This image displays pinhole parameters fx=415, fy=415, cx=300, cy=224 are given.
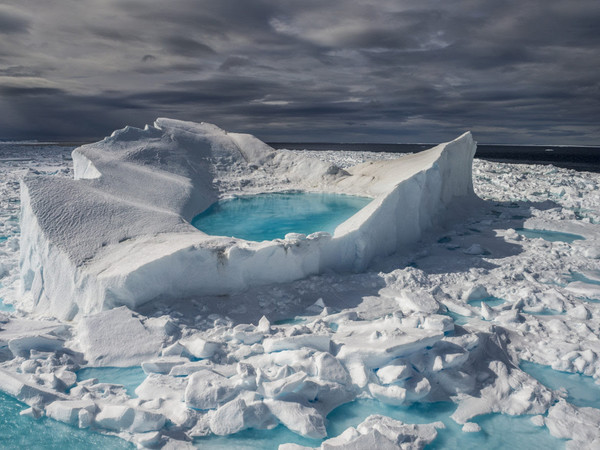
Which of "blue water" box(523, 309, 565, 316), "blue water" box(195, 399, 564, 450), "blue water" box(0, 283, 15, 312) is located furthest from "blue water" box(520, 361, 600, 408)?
"blue water" box(0, 283, 15, 312)

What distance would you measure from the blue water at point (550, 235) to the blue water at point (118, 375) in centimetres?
863

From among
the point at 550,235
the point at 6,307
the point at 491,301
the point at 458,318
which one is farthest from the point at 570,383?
the point at 6,307

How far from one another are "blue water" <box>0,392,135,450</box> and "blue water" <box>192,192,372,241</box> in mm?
5222

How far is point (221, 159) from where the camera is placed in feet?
49.0

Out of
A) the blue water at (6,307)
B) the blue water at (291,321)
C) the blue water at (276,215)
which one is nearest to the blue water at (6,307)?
the blue water at (6,307)

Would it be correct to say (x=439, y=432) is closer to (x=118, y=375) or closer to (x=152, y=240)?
(x=118, y=375)

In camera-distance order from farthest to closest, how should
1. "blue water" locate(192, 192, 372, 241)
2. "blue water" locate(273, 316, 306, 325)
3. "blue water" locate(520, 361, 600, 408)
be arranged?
1. "blue water" locate(192, 192, 372, 241)
2. "blue water" locate(273, 316, 306, 325)
3. "blue water" locate(520, 361, 600, 408)

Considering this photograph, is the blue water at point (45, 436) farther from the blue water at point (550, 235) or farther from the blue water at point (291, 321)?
the blue water at point (550, 235)

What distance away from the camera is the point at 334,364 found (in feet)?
12.9

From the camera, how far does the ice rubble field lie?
3406 millimetres

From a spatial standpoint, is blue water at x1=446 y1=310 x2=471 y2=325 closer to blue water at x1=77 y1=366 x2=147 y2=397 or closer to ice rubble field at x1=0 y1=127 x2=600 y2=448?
ice rubble field at x1=0 y1=127 x2=600 y2=448

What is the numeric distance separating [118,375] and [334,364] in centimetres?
216

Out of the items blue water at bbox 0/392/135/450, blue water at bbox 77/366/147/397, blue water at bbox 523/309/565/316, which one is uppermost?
blue water at bbox 523/309/565/316

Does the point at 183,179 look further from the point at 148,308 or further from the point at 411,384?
the point at 411,384
